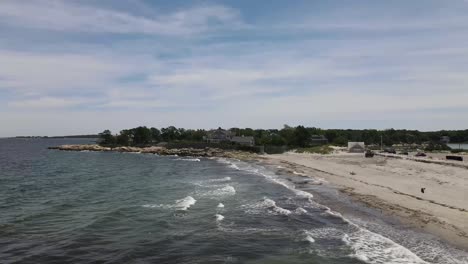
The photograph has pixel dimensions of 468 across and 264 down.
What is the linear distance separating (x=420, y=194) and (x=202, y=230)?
23.2m

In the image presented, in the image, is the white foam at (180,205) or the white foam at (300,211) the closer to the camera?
Answer: the white foam at (300,211)

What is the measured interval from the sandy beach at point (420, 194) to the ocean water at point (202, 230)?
185 cm

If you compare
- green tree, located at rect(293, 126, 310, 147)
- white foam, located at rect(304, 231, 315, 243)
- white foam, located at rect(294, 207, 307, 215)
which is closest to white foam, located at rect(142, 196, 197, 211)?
white foam, located at rect(294, 207, 307, 215)

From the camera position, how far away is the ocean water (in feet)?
67.7

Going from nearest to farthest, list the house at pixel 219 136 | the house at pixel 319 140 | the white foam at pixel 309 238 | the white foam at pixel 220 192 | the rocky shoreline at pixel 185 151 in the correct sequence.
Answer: the white foam at pixel 309 238 < the white foam at pixel 220 192 < the rocky shoreline at pixel 185 151 < the house at pixel 319 140 < the house at pixel 219 136

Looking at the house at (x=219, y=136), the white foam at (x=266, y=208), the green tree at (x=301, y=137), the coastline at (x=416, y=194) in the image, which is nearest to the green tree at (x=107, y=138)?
the house at (x=219, y=136)

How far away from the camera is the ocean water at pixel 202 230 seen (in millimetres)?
20625

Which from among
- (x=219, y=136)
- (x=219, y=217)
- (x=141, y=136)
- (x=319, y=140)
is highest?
(x=141, y=136)

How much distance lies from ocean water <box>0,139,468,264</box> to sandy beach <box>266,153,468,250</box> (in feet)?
6.07

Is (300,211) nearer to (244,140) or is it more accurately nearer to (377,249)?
(377,249)

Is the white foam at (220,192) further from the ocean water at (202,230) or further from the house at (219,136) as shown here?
the house at (219,136)

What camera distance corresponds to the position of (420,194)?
128ft

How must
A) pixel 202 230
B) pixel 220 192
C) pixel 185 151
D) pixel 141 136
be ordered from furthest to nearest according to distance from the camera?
pixel 141 136
pixel 185 151
pixel 220 192
pixel 202 230

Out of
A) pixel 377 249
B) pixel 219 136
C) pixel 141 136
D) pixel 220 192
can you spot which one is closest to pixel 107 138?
pixel 141 136
